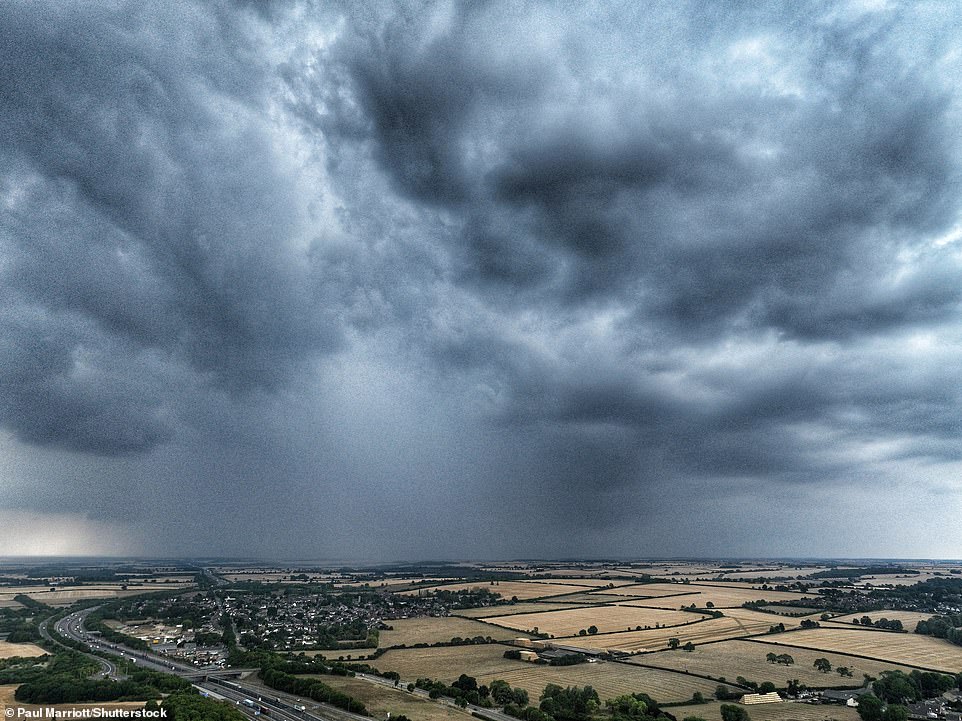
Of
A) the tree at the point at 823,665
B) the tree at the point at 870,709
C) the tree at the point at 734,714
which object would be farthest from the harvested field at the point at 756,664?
the tree at the point at 734,714

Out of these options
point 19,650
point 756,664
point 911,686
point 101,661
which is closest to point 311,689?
point 101,661

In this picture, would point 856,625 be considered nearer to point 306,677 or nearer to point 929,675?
point 929,675

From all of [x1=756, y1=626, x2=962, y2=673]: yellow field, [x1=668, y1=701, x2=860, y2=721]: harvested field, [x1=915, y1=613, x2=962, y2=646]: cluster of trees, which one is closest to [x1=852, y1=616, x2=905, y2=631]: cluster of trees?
[x1=915, y1=613, x2=962, y2=646]: cluster of trees

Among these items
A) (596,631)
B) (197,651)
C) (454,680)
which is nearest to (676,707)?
(454,680)

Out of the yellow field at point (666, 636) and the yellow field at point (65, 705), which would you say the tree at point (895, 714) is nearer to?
the yellow field at point (666, 636)

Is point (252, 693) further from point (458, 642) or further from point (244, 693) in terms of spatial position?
point (458, 642)

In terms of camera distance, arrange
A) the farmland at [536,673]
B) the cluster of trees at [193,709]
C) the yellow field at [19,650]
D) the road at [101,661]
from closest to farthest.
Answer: the cluster of trees at [193,709], the farmland at [536,673], the road at [101,661], the yellow field at [19,650]
